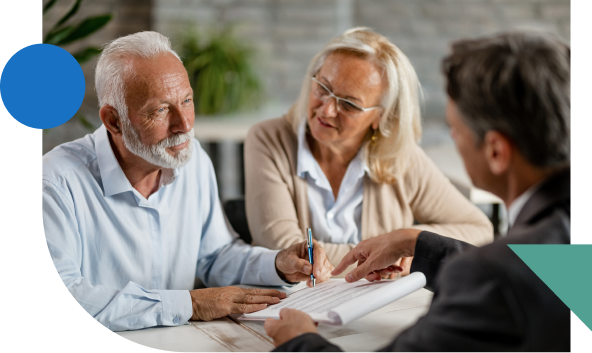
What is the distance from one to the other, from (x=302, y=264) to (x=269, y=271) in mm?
100

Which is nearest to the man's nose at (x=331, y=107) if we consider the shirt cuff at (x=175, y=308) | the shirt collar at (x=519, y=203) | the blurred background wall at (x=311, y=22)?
the shirt cuff at (x=175, y=308)

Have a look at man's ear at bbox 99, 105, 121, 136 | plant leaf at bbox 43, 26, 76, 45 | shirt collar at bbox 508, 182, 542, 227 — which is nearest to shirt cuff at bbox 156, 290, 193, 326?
man's ear at bbox 99, 105, 121, 136

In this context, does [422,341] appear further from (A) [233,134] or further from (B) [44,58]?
(A) [233,134]

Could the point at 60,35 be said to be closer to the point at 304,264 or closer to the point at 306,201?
the point at 306,201

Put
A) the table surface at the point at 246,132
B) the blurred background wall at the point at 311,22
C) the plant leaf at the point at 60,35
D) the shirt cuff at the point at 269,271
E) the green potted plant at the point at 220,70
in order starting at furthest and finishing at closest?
the blurred background wall at the point at 311,22
the green potted plant at the point at 220,70
the table surface at the point at 246,132
the plant leaf at the point at 60,35
the shirt cuff at the point at 269,271

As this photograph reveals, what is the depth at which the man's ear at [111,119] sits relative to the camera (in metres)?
0.89

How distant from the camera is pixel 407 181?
1.30 metres

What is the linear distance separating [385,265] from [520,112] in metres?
0.42

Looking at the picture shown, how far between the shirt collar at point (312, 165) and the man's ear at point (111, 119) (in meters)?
0.48

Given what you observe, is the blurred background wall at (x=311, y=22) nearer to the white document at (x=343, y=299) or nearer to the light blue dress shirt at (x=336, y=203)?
the light blue dress shirt at (x=336, y=203)

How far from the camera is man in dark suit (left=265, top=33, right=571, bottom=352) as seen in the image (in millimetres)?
544

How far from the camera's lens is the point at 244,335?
32.5 inches

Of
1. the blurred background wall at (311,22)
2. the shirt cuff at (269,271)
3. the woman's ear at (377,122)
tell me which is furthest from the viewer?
the blurred background wall at (311,22)

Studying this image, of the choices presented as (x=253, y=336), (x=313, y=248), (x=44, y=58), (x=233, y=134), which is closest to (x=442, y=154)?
(x=233, y=134)
